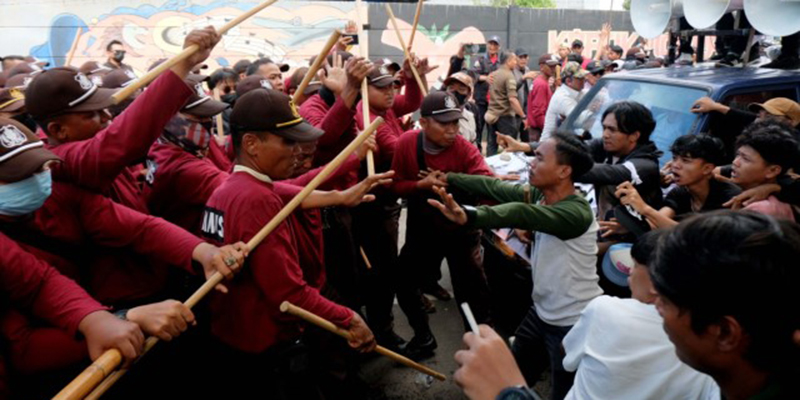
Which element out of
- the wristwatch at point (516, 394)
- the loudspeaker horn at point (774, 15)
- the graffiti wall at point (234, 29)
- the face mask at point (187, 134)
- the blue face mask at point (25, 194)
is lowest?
the wristwatch at point (516, 394)

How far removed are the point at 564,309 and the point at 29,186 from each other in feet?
7.53

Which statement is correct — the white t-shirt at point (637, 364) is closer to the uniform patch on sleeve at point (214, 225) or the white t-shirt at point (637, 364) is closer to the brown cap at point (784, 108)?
the uniform patch on sleeve at point (214, 225)

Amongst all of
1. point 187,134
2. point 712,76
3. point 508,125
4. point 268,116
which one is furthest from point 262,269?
point 508,125

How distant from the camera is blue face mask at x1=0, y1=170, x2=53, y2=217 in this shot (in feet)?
6.19

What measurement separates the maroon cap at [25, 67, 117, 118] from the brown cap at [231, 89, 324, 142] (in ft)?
1.69

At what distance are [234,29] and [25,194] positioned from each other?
12.2m

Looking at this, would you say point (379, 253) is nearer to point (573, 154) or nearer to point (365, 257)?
point (365, 257)

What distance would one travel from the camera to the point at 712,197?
3.16 meters

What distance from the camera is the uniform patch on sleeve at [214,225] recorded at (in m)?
2.31

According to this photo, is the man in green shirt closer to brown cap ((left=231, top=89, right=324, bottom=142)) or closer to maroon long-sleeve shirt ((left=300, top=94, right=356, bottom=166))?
brown cap ((left=231, top=89, right=324, bottom=142))

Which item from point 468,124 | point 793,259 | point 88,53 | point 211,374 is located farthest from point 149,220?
point 88,53

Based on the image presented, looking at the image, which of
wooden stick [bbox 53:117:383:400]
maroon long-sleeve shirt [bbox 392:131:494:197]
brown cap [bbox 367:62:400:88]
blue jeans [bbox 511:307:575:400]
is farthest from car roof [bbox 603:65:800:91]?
wooden stick [bbox 53:117:383:400]

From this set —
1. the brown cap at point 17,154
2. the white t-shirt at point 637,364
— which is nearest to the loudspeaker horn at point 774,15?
the white t-shirt at point 637,364

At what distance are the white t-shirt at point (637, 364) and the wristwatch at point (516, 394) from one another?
0.43 metres
